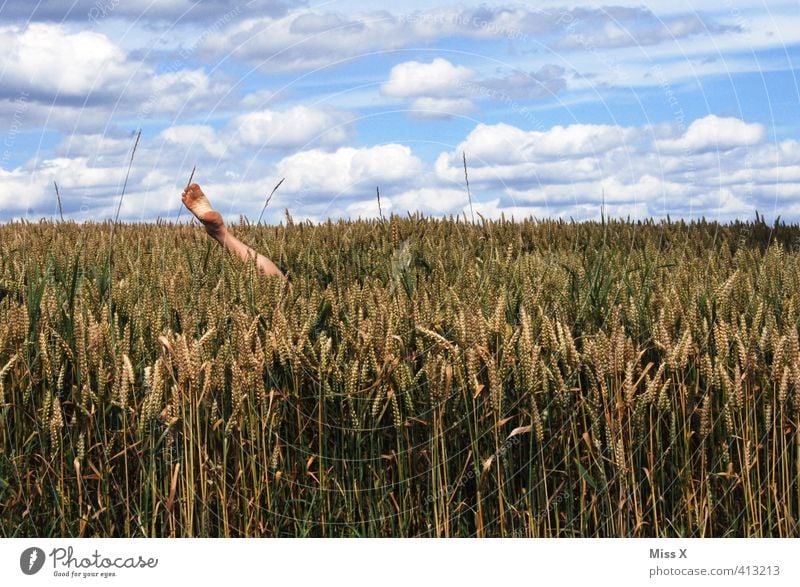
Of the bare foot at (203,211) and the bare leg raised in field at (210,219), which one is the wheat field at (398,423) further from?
the bare foot at (203,211)

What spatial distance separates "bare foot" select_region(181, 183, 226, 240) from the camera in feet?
18.1

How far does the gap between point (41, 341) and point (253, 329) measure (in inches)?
25.5

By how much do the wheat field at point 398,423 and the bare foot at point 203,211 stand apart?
248 centimetres

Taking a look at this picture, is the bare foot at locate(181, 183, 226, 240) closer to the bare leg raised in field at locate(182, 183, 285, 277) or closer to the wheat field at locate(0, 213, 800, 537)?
the bare leg raised in field at locate(182, 183, 285, 277)

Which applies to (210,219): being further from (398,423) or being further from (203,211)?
(398,423)

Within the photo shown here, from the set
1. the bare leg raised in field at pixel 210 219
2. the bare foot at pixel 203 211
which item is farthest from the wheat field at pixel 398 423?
the bare foot at pixel 203 211

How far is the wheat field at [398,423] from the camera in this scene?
2686 millimetres

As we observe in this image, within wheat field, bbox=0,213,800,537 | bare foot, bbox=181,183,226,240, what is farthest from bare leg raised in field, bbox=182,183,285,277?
wheat field, bbox=0,213,800,537

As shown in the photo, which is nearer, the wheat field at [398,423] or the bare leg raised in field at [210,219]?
the wheat field at [398,423]

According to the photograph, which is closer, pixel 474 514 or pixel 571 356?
pixel 571 356

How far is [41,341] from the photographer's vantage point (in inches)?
109
